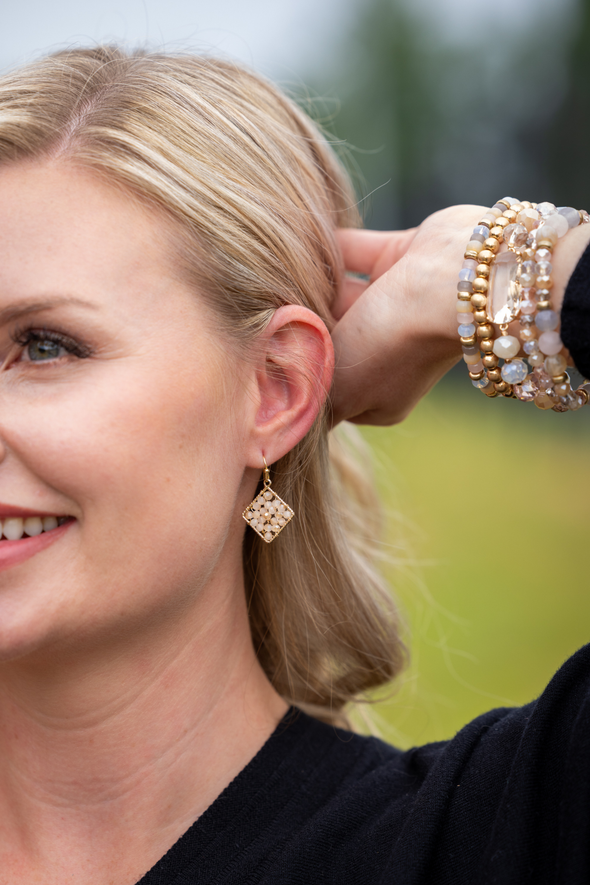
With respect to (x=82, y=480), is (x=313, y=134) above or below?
above

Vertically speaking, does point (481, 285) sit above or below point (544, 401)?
above

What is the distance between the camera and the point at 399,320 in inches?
77.5

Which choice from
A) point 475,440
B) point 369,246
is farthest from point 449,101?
point 369,246

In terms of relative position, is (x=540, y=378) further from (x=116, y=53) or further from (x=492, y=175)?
(x=492, y=175)

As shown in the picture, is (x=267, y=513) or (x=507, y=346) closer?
(x=507, y=346)

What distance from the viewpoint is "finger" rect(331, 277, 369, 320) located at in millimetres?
2277

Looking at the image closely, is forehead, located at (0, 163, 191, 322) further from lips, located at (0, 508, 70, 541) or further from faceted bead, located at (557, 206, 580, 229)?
faceted bead, located at (557, 206, 580, 229)

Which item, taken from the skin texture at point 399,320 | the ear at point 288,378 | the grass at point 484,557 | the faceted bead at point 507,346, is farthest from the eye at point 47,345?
the grass at point 484,557

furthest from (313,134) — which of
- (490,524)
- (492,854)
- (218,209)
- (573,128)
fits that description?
(573,128)

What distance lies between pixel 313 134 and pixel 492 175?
14.9 meters

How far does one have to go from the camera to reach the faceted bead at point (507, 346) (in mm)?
1680

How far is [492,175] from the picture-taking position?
16.0 meters

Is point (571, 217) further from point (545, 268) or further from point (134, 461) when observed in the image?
point (134, 461)

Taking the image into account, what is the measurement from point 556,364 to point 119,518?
0.93m
